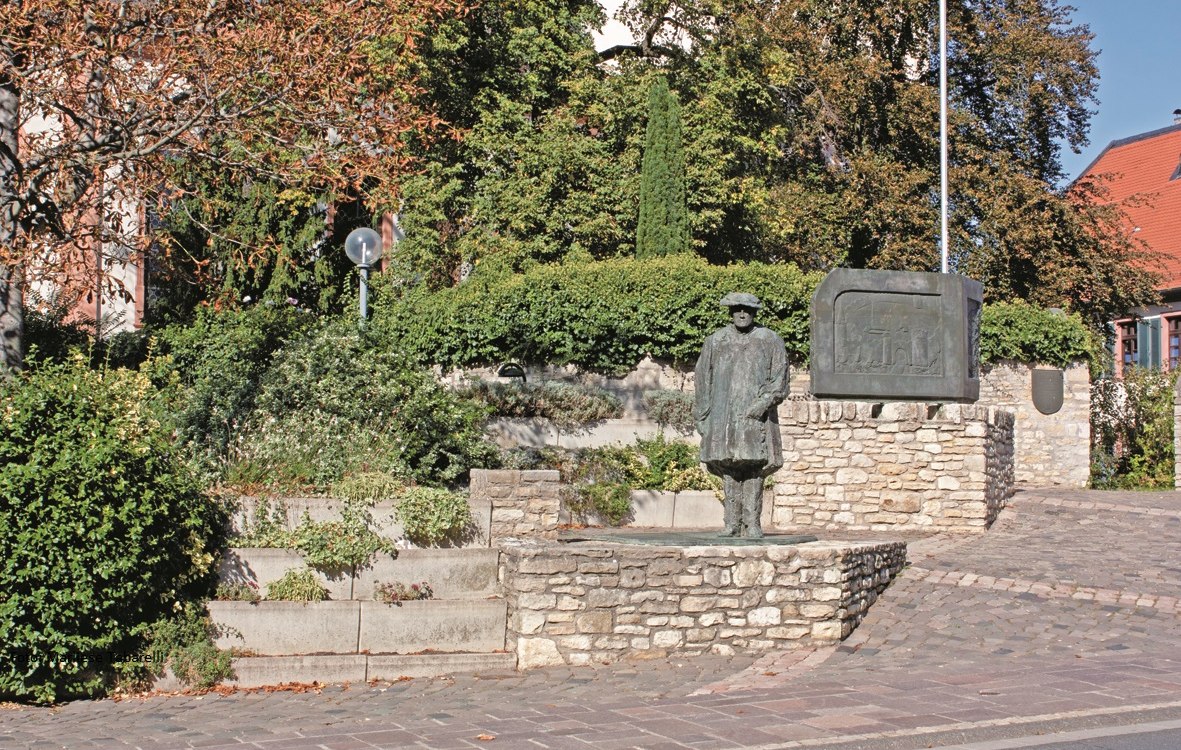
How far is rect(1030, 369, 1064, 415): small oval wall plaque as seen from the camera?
885 inches

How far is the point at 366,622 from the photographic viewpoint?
10094 mm

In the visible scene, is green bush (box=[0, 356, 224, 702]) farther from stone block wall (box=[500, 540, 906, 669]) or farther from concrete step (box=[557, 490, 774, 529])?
concrete step (box=[557, 490, 774, 529])

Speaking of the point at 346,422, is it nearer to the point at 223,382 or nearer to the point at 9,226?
the point at 223,382

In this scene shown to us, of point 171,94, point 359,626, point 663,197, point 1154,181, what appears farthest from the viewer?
point 1154,181

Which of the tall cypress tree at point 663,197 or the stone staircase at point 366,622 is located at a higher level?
the tall cypress tree at point 663,197

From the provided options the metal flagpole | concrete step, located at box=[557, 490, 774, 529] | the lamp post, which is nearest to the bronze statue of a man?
concrete step, located at box=[557, 490, 774, 529]

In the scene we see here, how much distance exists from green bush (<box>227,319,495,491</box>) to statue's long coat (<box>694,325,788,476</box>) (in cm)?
326

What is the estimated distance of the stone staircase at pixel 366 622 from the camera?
9.70 meters

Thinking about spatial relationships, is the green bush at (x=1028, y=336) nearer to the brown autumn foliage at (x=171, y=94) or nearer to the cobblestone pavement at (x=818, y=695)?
the cobblestone pavement at (x=818, y=695)

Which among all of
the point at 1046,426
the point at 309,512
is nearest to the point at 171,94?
the point at 309,512

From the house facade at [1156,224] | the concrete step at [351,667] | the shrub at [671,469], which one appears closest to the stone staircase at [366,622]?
the concrete step at [351,667]

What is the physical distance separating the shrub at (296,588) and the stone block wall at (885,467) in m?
6.81

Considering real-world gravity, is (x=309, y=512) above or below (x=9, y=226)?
below

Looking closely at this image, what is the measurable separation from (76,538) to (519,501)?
13.0ft
